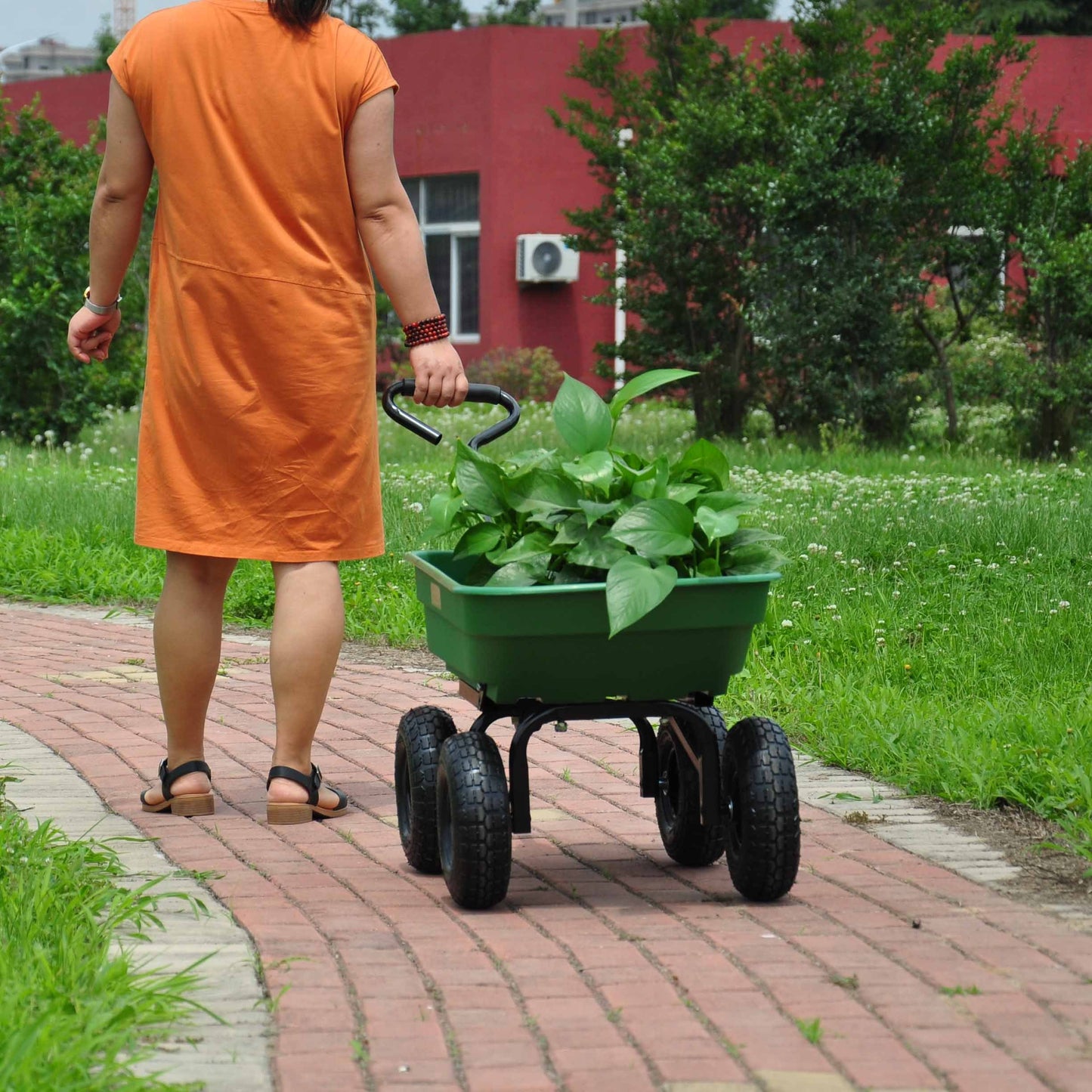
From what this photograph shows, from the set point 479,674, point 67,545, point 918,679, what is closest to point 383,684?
point 918,679

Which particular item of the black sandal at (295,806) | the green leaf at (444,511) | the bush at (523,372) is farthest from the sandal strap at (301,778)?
the bush at (523,372)

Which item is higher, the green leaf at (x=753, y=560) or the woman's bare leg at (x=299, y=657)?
the green leaf at (x=753, y=560)

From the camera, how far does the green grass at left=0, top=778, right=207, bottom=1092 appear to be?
2354mm

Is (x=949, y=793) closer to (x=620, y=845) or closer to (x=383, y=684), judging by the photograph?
(x=620, y=845)

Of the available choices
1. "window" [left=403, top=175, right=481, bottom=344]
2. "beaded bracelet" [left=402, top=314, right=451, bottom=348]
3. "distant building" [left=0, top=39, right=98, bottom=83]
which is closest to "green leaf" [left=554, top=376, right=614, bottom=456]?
"beaded bracelet" [left=402, top=314, right=451, bottom=348]

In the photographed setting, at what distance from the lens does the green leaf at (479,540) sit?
357 centimetres

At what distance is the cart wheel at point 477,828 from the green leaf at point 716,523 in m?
0.63

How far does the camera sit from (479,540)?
359 centimetres

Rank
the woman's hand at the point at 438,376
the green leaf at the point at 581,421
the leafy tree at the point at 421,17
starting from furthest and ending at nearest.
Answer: the leafy tree at the point at 421,17 → the woman's hand at the point at 438,376 → the green leaf at the point at 581,421

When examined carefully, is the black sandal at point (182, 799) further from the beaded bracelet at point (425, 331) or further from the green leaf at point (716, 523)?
the green leaf at point (716, 523)

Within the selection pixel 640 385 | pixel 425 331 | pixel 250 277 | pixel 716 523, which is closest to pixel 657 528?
pixel 716 523

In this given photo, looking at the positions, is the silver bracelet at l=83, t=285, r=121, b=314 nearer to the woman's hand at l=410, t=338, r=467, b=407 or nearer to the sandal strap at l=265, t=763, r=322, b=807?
the woman's hand at l=410, t=338, r=467, b=407

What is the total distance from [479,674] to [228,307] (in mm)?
1165

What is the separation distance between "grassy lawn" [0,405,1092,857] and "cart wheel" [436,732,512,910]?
59 centimetres
